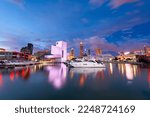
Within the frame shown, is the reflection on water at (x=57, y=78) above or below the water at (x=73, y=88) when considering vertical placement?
above

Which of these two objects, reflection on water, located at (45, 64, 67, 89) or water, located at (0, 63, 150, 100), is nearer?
water, located at (0, 63, 150, 100)

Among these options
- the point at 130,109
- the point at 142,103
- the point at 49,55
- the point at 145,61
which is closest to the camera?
the point at 130,109

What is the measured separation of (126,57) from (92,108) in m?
75.0

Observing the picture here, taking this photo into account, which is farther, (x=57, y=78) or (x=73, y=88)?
(x=57, y=78)

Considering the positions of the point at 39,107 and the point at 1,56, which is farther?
the point at 1,56

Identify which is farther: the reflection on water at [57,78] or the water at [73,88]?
the reflection on water at [57,78]

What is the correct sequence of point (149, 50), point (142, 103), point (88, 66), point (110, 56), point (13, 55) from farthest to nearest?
point (110, 56) < point (149, 50) < point (13, 55) < point (88, 66) < point (142, 103)

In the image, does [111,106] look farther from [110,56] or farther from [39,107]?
[110,56]

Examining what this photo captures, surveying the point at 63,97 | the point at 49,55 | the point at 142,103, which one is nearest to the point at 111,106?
the point at 142,103

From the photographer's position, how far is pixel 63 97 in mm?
6895

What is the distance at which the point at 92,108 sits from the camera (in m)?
4.07

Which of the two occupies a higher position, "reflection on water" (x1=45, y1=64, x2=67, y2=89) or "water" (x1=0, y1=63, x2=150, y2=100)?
"reflection on water" (x1=45, y1=64, x2=67, y2=89)

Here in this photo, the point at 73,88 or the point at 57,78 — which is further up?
the point at 57,78

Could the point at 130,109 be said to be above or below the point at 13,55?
below
